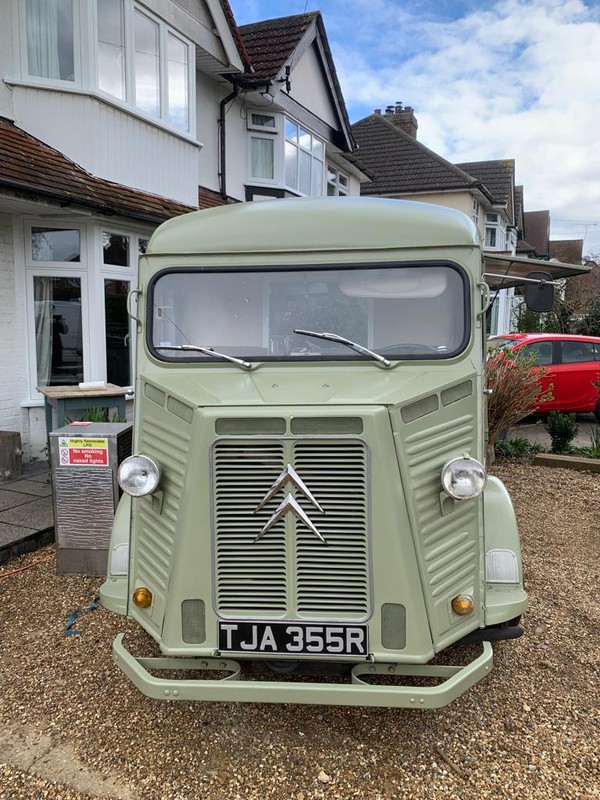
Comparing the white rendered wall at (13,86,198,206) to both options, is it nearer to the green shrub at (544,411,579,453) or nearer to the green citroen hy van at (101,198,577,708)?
the green citroen hy van at (101,198,577,708)

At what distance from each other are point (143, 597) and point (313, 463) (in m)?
1.07

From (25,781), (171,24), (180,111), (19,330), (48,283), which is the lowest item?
(25,781)

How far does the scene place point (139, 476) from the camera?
2736 mm

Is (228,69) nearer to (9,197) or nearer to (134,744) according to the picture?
(9,197)

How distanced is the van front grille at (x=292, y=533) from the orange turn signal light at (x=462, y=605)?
433mm

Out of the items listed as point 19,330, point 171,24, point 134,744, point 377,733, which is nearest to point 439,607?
point 377,733

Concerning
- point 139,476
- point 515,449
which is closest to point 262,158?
point 515,449

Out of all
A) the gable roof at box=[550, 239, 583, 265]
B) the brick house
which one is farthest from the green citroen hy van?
the gable roof at box=[550, 239, 583, 265]

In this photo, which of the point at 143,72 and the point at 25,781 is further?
the point at 143,72

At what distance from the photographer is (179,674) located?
3.44 meters

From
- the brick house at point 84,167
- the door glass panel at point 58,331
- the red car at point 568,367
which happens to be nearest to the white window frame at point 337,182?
the brick house at point 84,167

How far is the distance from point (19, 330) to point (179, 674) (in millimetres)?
A: 5548

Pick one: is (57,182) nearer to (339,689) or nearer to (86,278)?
(86,278)

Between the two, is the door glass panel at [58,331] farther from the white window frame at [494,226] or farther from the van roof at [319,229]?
the white window frame at [494,226]
